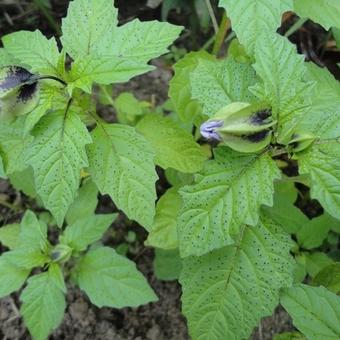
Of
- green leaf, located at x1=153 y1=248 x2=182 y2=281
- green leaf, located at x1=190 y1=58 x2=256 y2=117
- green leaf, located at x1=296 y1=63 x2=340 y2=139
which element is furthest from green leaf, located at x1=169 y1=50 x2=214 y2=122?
green leaf, located at x1=153 y1=248 x2=182 y2=281

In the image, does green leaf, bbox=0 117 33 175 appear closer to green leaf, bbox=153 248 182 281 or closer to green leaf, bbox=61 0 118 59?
green leaf, bbox=61 0 118 59

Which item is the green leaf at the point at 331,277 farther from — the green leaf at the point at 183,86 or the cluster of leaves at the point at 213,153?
the green leaf at the point at 183,86

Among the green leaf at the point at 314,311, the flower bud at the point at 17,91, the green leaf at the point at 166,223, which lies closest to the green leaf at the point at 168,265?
the green leaf at the point at 166,223

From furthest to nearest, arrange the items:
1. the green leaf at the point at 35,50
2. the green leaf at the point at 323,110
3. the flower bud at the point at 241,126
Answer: the green leaf at the point at 35,50, the green leaf at the point at 323,110, the flower bud at the point at 241,126

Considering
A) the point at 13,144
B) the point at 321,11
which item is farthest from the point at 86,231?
the point at 321,11

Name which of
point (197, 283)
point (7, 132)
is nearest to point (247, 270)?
point (197, 283)

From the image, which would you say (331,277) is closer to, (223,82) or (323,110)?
(323,110)
